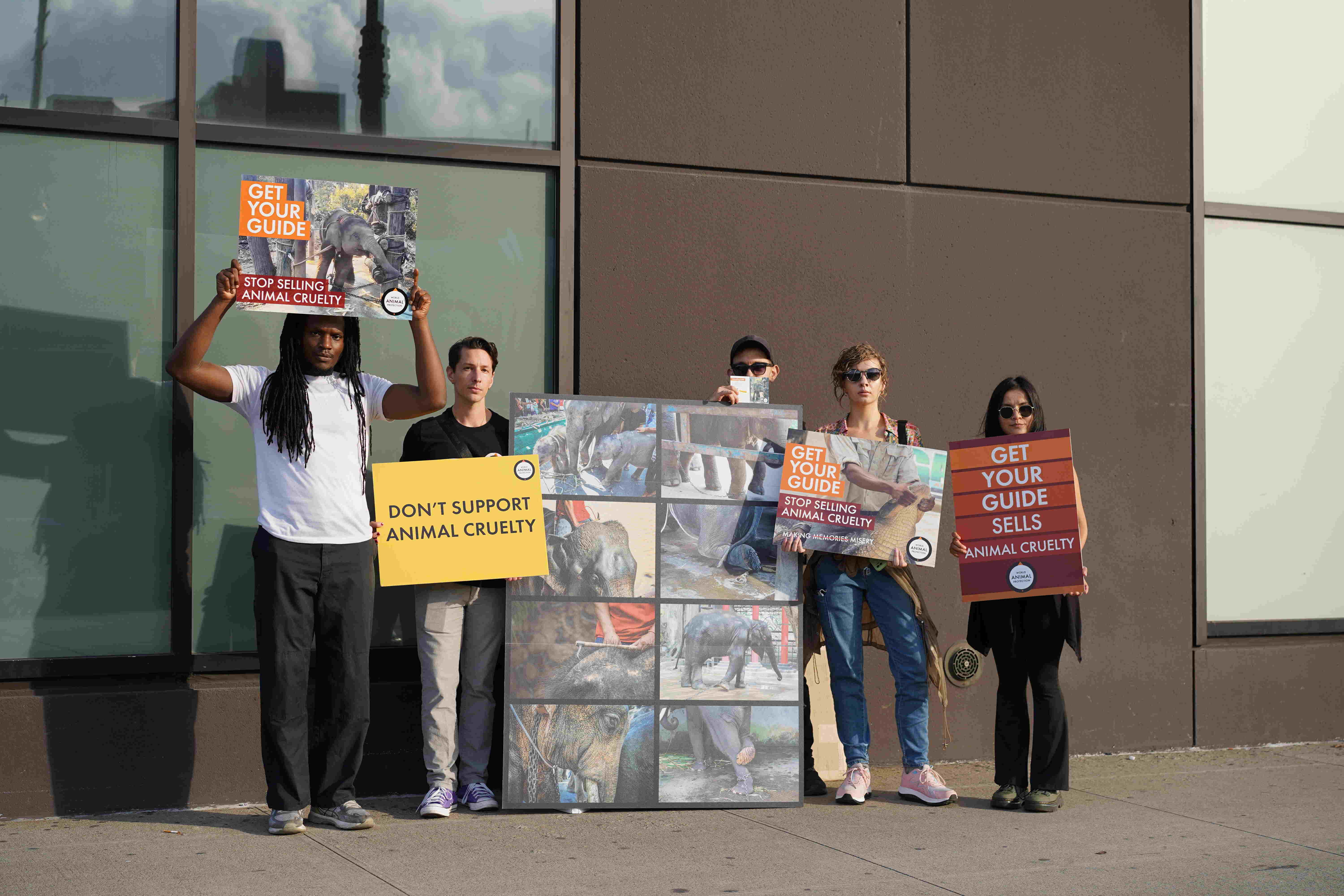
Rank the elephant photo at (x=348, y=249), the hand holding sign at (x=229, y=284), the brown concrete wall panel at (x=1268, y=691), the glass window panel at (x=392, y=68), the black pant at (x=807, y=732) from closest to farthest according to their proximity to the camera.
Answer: the hand holding sign at (x=229, y=284) → the elephant photo at (x=348, y=249) → the black pant at (x=807, y=732) → the glass window panel at (x=392, y=68) → the brown concrete wall panel at (x=1268, y=691)

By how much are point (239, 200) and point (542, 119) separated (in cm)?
169

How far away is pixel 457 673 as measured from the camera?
18.5ft

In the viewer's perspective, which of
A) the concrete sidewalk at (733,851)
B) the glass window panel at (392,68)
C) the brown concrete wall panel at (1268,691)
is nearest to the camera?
the concrete sidewalk at (733,851)

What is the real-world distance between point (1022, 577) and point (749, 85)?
9.31 feet

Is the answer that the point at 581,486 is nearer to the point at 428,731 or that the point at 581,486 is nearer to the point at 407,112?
the point at 428,731

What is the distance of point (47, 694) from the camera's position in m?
5.54

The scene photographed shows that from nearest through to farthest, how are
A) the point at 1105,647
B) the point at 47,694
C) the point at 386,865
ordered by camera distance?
1. the point at 386,865
2. the point at 47,694
3. the point at 1105,647

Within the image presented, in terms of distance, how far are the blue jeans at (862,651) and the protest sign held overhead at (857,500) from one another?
0.20 metres

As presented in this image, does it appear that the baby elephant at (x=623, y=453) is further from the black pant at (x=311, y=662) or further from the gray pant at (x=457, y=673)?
the black pant at (x=311, y=662)

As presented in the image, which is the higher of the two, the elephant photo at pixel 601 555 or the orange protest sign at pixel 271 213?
the orange protest sign at pixel 271 213

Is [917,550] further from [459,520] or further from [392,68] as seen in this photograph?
[392,68]

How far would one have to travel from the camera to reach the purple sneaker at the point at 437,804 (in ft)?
17.9

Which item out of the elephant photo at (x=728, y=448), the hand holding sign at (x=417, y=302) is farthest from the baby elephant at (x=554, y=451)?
the hand holding sign at (x=417, y=302)

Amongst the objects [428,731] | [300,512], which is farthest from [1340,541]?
[300,512]
